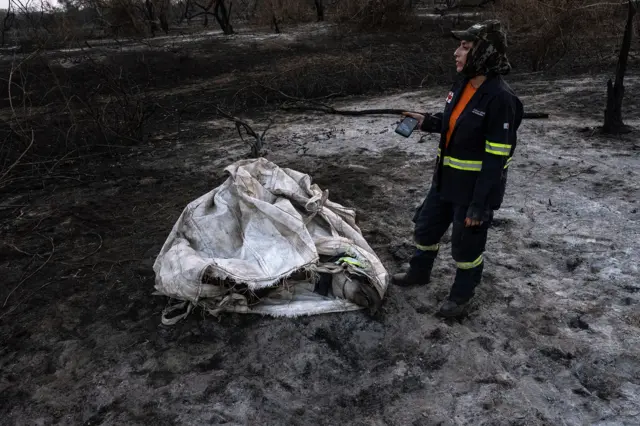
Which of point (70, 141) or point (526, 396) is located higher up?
point (70, 141)

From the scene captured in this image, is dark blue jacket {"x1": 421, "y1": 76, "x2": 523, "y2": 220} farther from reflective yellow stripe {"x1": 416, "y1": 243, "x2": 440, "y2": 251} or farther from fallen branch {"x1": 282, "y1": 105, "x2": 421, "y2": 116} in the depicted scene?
fallen branch {"x1": 282, "y1": 105, "x2": 421, "y2": 116}

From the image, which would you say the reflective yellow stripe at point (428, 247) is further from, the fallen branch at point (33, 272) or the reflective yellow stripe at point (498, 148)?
the fallen branch at point (33, 272)

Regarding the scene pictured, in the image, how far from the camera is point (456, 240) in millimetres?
2656

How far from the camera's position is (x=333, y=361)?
8.42ft

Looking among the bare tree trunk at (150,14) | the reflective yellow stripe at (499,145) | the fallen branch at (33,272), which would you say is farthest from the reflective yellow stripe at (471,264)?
the bare tree trunk at (150,14)

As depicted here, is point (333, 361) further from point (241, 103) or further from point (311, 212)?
point (241, 103)

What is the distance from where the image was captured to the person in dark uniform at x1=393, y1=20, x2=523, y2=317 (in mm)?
2301

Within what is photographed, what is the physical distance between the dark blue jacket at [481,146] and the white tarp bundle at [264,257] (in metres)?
0.78

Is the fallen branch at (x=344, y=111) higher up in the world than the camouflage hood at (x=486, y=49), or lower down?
lower down

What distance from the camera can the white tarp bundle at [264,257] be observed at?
9.29 ft

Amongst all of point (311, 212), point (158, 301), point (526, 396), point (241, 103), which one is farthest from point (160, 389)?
point (241, 103)

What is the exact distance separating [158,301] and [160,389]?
32.6 inches

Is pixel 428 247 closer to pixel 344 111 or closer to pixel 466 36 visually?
pixel 466 36

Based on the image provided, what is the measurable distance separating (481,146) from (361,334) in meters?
1.24
